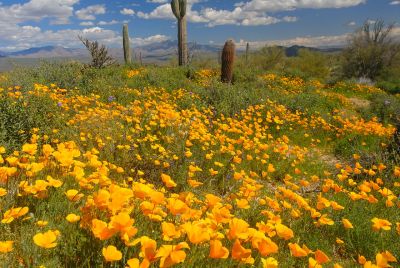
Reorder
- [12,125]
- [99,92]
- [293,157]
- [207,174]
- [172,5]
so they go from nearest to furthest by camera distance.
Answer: [12,125] < [207,174] < [293,157] < [99,92] < [172,5]

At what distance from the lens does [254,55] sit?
40594mm

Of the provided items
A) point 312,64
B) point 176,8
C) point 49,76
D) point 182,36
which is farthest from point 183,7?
point 312,64

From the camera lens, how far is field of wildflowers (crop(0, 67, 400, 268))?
6.66ft

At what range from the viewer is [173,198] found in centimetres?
234

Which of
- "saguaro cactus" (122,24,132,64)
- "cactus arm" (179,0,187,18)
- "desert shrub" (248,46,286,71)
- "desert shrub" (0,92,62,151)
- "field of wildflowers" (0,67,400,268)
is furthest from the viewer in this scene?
"desert shrub" (248,46,286,71)

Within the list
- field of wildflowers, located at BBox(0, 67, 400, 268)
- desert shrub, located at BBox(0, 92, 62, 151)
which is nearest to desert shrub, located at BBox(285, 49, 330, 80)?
field of wildflowers, located at BBox(0, 67, 400, 268)

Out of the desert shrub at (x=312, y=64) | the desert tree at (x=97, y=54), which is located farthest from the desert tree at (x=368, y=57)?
the desert tree at (x=97, y=54)

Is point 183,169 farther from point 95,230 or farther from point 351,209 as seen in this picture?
point 95,230

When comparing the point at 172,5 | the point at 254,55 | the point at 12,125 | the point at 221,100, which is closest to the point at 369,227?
the point at 12,125

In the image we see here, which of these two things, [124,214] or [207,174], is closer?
[124,214]

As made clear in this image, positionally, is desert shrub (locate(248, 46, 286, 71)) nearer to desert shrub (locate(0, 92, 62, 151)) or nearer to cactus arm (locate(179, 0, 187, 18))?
cactus arm (locate(179, 0, 187, 18))

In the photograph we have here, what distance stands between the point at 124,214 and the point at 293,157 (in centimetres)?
539

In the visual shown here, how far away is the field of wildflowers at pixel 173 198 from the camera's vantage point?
2029mm

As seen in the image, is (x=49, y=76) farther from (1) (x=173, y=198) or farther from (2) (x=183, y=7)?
(2) (x=183, y=7)
